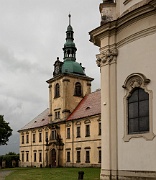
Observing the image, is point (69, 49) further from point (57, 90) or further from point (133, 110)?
point (133, 110)

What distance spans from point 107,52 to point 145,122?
349 cm

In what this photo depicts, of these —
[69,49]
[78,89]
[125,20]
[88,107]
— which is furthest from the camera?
[69,49]

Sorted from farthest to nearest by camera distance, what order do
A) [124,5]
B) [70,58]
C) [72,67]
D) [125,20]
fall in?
1. [70,58]
2. [72,67]
3. [124,5]
4. [125,20]

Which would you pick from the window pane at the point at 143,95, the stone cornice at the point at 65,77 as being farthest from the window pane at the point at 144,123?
the stone cornice at the point at 65,77

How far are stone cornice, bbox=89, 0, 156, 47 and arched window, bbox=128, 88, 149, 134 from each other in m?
2.70

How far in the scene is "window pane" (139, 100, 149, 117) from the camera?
43.0ft

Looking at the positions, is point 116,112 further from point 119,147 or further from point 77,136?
point 77,136

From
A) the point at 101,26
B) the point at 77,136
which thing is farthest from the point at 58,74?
the point at 101,26

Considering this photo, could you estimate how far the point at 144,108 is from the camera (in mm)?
13242

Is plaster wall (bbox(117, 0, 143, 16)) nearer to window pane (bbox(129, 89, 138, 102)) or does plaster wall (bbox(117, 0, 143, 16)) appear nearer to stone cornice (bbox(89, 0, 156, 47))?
stone cornice (bbox(89, 0, 156, 47))

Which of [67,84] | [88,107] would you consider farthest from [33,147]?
[88,107]

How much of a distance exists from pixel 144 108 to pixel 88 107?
33875 millimetres

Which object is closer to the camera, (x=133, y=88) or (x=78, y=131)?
(x=133, y=88)

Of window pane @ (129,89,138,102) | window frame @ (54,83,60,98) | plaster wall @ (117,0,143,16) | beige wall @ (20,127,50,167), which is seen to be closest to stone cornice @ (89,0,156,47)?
plaster wall @ (117,0,143,16)
